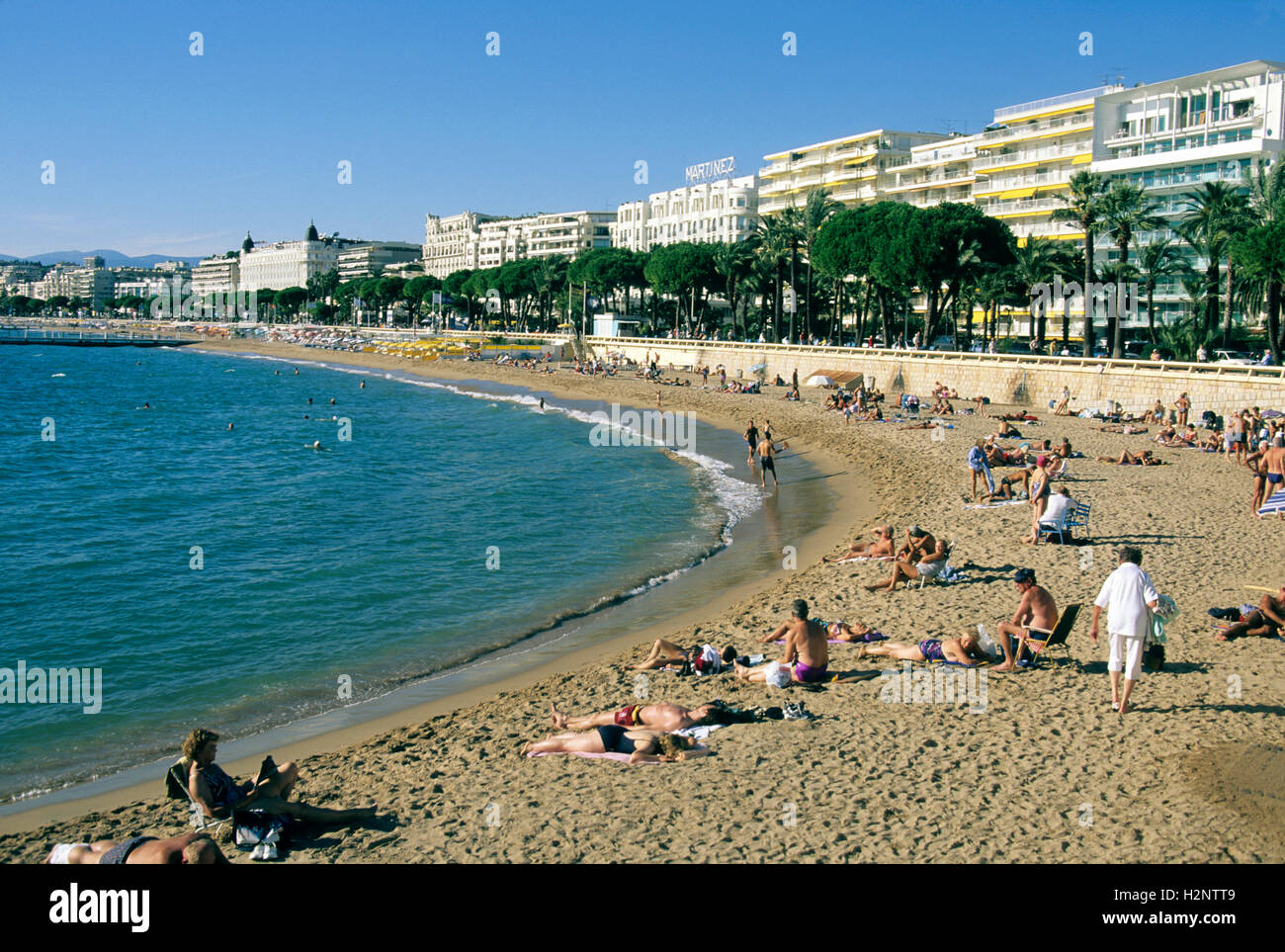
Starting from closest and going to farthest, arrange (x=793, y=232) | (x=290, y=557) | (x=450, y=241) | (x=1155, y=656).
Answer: (x=1155, y=656) → (x=290, y=557) → (x=793, y=232) → (x=450, y=241)

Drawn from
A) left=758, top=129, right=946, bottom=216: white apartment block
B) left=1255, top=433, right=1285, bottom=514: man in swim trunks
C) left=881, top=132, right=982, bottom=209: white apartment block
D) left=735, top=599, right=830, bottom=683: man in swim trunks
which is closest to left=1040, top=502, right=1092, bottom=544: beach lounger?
left=1255, top=433, right=1285, bottom=514: man in swim trunks

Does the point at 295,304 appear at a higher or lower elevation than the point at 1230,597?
higher

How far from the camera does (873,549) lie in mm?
15578

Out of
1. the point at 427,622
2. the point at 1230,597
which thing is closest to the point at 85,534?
the point at 427,622

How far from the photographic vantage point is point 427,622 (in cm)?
1477

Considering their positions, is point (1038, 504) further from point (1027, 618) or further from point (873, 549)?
point (1027, 618)

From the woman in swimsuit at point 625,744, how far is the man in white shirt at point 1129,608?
3.70 metres

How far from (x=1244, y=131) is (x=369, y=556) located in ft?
163

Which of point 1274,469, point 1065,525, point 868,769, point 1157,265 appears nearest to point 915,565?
point 1065,525

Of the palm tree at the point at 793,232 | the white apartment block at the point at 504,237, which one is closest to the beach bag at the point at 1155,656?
the palm tree at the point at 793,232

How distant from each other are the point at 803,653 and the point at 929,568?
4421 millimetres

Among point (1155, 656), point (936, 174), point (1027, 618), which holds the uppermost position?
point (936, 174)
